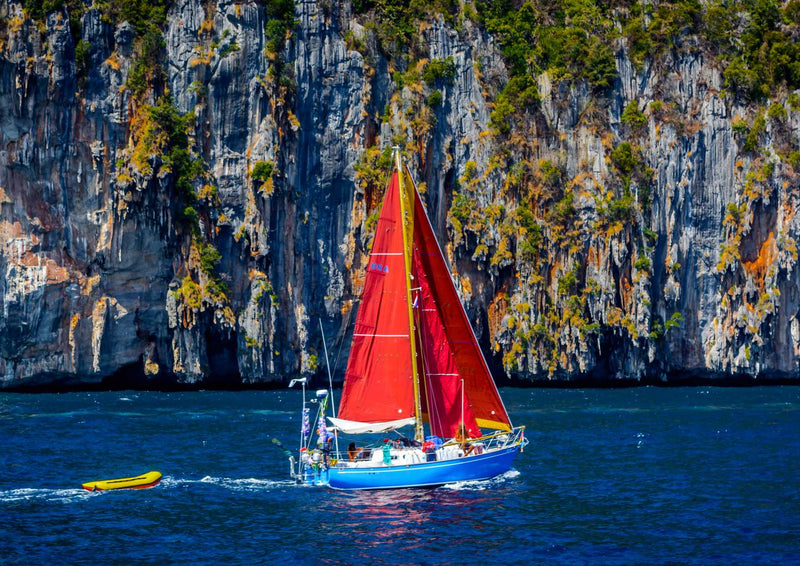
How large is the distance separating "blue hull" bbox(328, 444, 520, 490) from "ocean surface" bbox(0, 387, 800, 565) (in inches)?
21.3

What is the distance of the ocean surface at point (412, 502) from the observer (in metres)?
31.4

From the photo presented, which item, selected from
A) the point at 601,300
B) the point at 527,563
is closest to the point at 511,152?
the point at 601,300

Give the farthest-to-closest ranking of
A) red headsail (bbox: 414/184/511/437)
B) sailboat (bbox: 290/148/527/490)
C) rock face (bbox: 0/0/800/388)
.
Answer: rock face (bbox: 0/0/800/388), red headsail (bbox: 414/184/511/437), sailboat (bbox: 290/148/527/490)

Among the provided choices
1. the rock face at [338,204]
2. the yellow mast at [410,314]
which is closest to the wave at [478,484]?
the yellow mast at [410,314]

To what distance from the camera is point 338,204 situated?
9094 centimetres

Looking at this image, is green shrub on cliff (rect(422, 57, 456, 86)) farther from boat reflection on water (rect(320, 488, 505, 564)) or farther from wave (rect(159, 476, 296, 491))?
boat reflection on water (rect(320, 488, 505, 564))

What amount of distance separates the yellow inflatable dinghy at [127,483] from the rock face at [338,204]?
41.4 m

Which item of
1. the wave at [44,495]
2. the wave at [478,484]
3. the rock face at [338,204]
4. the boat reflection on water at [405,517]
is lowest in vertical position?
the boat reflection on water at [405,517]

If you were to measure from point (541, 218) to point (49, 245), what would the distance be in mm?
45295

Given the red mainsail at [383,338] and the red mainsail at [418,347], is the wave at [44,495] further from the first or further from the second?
the red mainsail at [418,347]

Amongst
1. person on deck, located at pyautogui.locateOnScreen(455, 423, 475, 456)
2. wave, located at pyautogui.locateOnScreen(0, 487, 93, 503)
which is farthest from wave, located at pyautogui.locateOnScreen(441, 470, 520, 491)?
wave, located at pyautogui.locateOnScreen(0, 487, 93, 503)

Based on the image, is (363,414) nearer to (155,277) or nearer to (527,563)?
(527,563)

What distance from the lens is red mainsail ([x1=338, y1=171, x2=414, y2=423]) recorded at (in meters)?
41.3

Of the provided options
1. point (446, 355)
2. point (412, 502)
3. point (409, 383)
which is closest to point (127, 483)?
point (412, 502)
